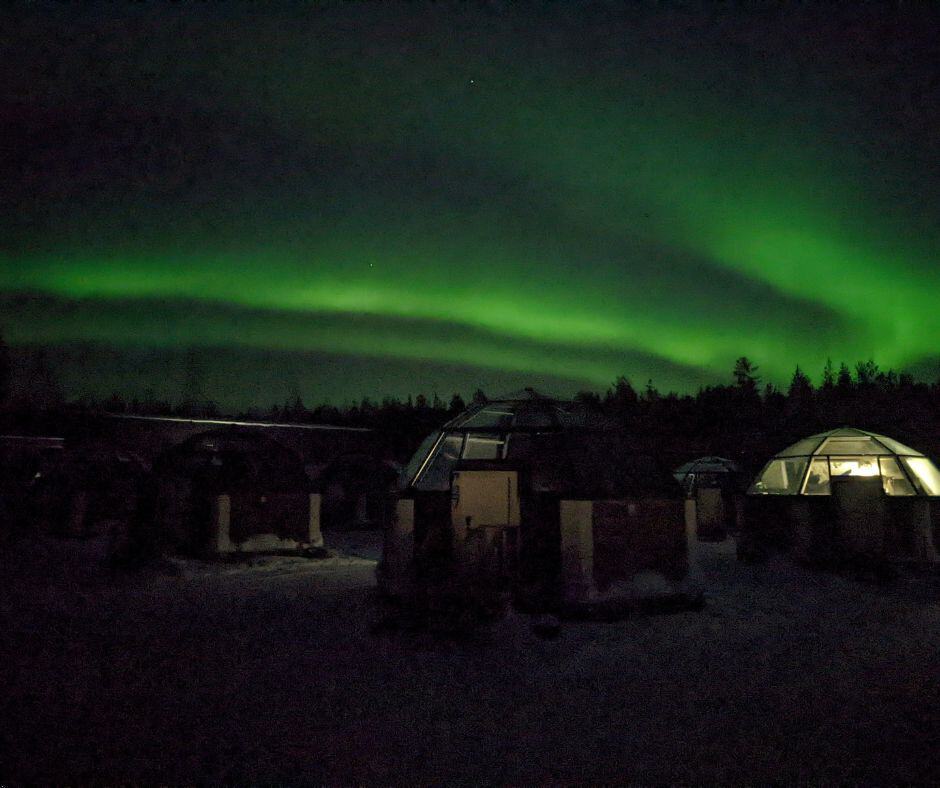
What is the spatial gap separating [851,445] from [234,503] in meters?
15.8

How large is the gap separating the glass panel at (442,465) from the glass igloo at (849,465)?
33.8 feet

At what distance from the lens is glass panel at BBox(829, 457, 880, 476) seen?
17750mm

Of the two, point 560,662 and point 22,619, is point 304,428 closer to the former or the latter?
point 22,619

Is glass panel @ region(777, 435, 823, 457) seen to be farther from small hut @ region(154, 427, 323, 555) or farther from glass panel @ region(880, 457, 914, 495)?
small hut @ region(154, 427, 323, 555)

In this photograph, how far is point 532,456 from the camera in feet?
37.8

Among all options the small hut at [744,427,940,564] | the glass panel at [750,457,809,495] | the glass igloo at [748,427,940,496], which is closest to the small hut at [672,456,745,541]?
the glass panel at [750,457,809,495]

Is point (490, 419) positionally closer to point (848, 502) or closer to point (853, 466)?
point (848, 502)

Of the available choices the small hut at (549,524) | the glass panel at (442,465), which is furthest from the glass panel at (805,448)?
the glass panel at (442,465)

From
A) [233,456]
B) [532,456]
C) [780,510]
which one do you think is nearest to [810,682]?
[532,456]

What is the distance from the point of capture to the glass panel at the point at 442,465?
12.1 m

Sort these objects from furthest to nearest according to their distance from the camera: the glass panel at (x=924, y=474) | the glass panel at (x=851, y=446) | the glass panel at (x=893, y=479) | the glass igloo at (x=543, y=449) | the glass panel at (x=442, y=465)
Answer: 1. the glass panel at (x=851, y=446)
2. the glass panel at (x=924, y=474)
3. the glass panel at (x=893, y=479)
4. the glass panel at (x=442, y=465)
5. the glass igloo at (x=543, y=449)

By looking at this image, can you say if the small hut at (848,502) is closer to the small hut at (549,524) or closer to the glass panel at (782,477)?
the glass panel at (782,477)

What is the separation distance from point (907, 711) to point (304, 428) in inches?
1192

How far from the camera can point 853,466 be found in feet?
59.3
